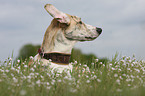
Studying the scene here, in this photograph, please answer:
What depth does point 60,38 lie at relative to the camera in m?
5.50

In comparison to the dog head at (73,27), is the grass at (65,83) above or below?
below

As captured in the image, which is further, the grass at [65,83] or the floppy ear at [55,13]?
the floppy ear at [55,13]

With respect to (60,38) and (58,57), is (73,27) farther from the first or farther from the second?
(58,57)

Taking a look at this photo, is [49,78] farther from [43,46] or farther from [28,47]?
[28,47]

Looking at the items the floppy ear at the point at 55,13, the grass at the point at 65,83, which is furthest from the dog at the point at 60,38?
the grass at the point at 65,83

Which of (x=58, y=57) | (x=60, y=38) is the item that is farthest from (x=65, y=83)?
(x=60, y=38)

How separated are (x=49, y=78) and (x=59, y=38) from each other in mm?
1155

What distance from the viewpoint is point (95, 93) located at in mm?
3768

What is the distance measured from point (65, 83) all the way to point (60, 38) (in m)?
1.62

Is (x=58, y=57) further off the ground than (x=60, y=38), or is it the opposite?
(x=60, y=38)

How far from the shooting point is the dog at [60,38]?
5391 mm

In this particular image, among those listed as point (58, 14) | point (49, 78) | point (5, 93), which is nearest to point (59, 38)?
point (58, 14)

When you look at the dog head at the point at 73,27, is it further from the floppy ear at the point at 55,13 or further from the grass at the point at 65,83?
the grass at the point at 65,83

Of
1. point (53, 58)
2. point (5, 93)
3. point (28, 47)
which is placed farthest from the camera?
point (28, 47)
